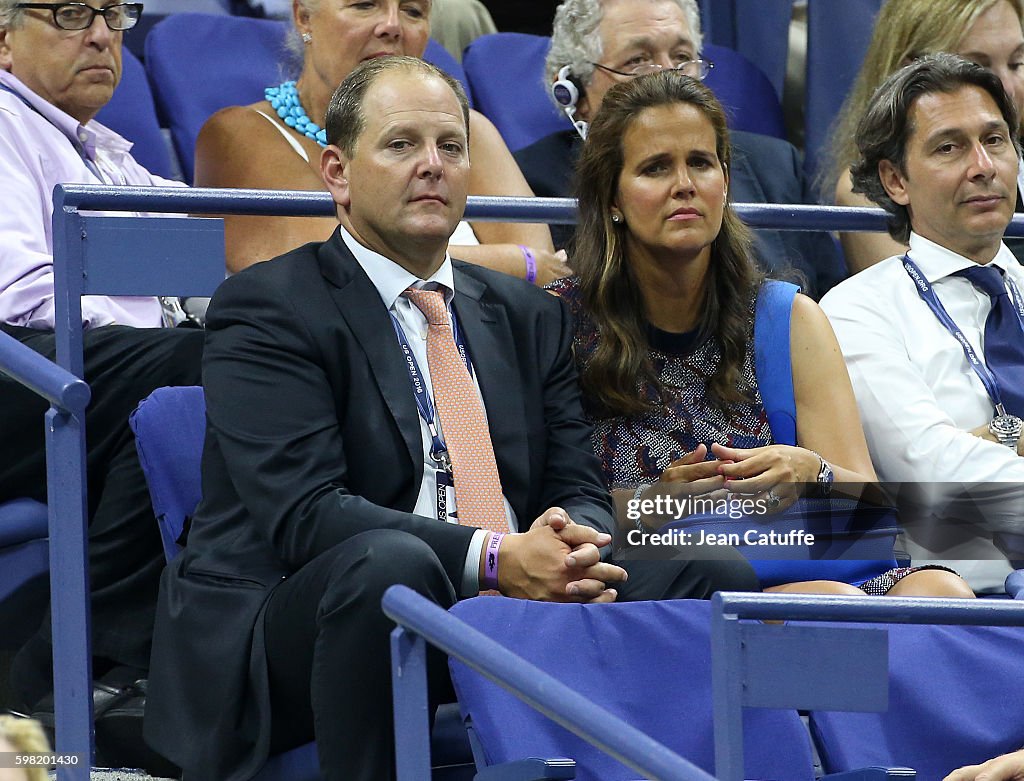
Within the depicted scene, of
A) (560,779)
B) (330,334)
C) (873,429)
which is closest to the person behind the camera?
(560,779)

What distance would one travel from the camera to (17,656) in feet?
8.45

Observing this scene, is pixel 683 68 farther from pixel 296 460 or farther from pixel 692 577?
pixel 296 460

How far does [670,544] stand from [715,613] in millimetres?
515

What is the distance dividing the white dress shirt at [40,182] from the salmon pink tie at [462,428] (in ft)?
2.30

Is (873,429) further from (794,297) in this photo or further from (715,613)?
(715,613)

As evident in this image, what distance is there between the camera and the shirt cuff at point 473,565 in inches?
85.5

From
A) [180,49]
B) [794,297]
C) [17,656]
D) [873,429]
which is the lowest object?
[17,656]

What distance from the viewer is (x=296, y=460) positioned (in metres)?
2.19

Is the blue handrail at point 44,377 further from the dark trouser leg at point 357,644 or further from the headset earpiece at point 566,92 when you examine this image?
the headset earpiece at point 566,92

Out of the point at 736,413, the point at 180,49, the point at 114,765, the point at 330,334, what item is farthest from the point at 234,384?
the point at 180,49

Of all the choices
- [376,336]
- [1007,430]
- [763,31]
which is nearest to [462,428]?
[376,336]

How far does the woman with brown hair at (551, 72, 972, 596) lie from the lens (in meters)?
2.56

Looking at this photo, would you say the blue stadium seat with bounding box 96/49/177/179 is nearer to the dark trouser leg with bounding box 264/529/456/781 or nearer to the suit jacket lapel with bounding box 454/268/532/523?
the suit jacket lapel with bounding box 454/268/532/523

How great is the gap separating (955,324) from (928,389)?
6.7 inches
